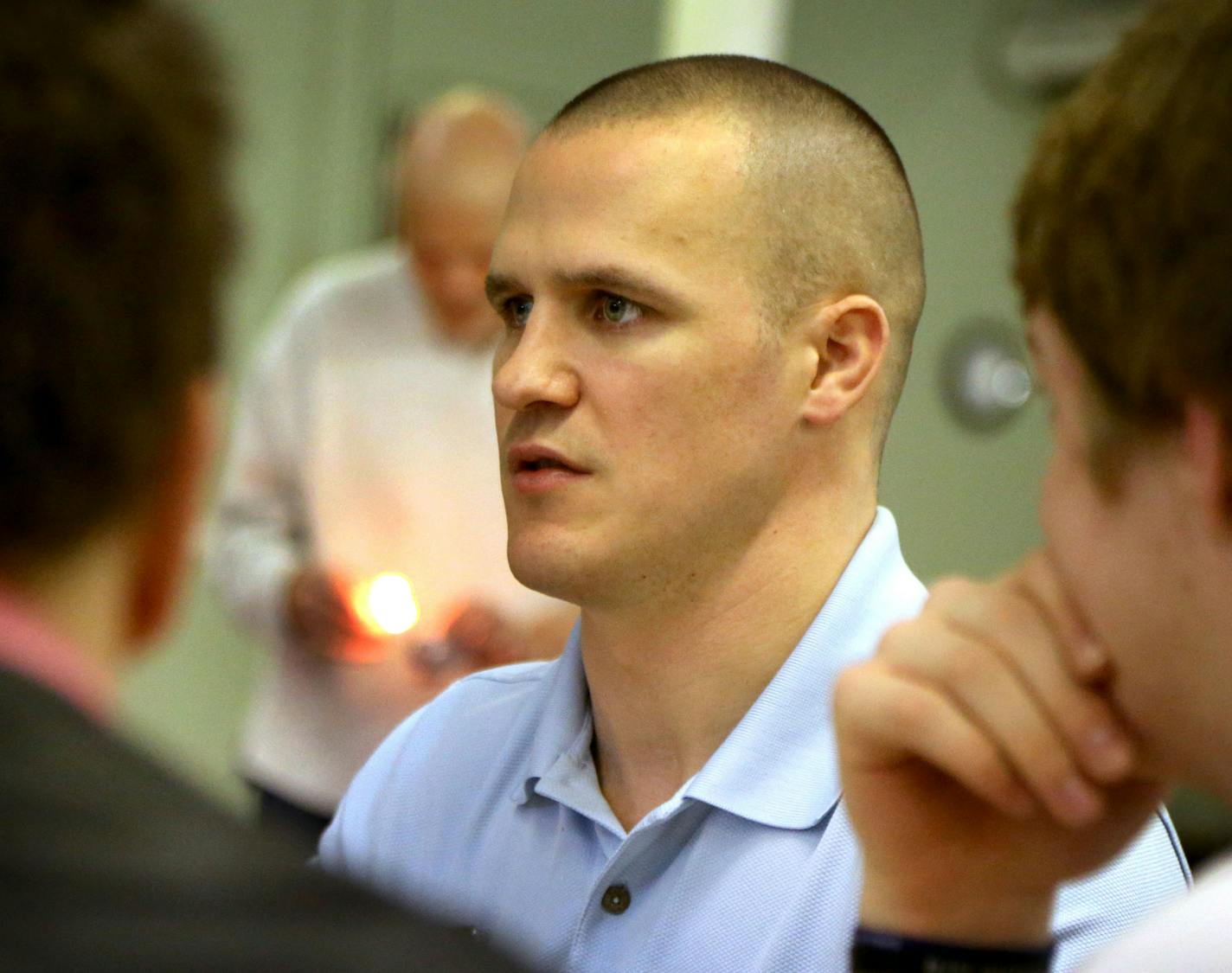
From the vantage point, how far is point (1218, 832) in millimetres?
5316

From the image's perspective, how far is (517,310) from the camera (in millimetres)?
1612

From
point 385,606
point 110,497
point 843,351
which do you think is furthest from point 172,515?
point 385,606

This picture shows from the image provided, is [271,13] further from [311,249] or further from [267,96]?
[311,249]

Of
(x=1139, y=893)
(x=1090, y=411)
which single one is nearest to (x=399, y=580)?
(x=1139, y=893)

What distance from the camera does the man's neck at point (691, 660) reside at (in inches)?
57.9

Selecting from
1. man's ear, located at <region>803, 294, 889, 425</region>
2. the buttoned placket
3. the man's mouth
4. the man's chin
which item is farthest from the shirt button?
man's ear, located at <region>803, 294, 889, 425</region>

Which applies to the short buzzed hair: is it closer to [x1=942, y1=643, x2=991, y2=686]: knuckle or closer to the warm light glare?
[x1=942, y1=643, x2=991, y2=686]: knuckle

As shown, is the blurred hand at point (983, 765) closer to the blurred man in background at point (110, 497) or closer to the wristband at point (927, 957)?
the wristband at point (927, 957)

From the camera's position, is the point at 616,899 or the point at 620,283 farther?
the point at 620,283

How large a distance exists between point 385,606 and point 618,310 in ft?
4.94

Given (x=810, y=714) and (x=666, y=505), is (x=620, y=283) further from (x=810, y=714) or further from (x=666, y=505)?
(x=810, y=714)

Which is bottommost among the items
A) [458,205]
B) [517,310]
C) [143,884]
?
[143,884]

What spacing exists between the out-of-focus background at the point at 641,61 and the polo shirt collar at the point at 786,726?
2.93m

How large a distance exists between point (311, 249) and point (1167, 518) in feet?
13.9
